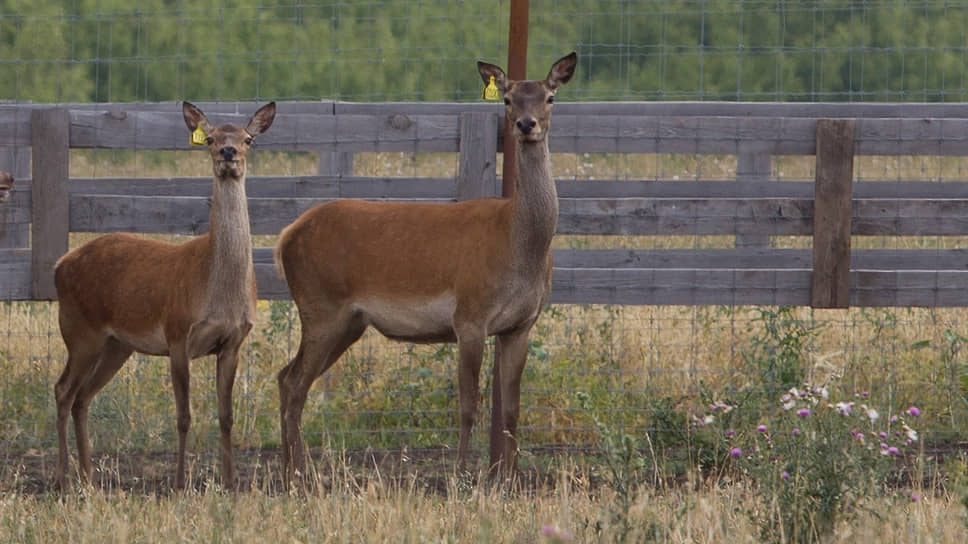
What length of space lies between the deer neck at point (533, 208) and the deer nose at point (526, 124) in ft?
0.78

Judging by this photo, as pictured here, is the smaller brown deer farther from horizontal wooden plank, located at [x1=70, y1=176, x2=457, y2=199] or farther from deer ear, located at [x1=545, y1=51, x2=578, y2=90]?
deer ear, located at [x1=545, y1=51, x2=578, y2=90]

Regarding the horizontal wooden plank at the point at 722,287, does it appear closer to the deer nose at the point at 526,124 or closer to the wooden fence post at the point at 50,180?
the deer nose at the point at 526,124

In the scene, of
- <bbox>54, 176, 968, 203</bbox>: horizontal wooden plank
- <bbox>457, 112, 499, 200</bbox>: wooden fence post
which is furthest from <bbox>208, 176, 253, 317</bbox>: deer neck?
<bbox>54, 176, 968, 203</bbox>: horizontal wooden plank

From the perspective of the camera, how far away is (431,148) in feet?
28.8

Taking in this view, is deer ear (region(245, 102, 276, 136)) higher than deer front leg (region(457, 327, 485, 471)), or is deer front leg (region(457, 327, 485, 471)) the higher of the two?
deer ear (region(245, 102, 276, 136))

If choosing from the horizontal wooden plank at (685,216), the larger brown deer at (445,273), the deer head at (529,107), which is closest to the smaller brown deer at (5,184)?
the larger brown deer at (445,273)

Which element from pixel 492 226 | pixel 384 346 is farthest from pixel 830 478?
pixel 384 346

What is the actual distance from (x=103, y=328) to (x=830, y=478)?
13.3 feet

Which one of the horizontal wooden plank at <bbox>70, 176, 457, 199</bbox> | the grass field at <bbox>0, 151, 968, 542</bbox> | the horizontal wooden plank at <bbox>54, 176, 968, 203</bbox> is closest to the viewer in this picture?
the grass field at <bbox>0, 151, 968, 542</bbox>

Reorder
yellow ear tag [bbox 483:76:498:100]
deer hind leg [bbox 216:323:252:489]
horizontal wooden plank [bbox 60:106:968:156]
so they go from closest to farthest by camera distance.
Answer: deer hind leg [bbox 216:323:252:489]
yellow ear tag [bbox 483:76:498:100]
horizontal wooden plank [bbox 60:106:968:156]

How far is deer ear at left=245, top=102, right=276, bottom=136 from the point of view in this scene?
8.23m

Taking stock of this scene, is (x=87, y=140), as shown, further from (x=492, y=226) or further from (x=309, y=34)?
(x=309, y=34)

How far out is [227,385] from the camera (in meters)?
8.13

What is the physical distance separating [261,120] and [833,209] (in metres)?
3.07
